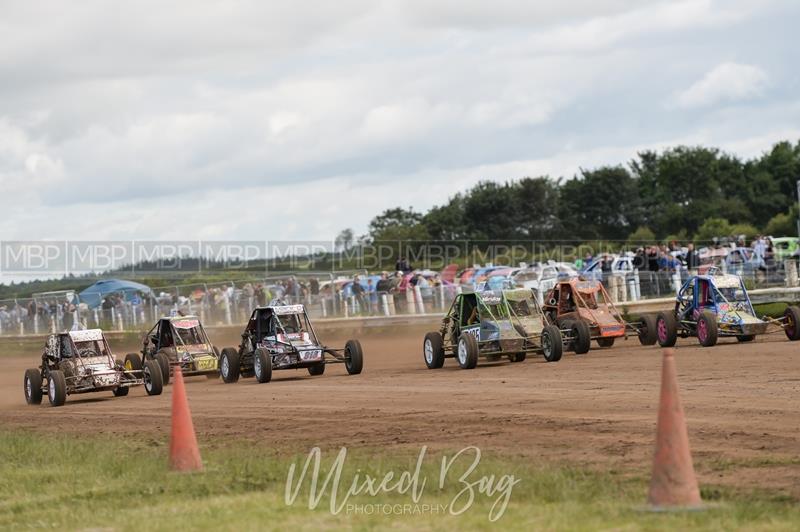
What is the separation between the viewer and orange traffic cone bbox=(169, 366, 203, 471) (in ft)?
32.6

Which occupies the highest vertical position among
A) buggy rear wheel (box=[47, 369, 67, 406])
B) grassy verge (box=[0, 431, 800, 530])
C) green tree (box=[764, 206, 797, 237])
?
green tree (box=[764, 206, 797, 237])

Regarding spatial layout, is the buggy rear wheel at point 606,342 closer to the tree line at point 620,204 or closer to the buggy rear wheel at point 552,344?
the buggy rear wheel at point 552,344

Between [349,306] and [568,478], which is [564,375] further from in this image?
[349,306]

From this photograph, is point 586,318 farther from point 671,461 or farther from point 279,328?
point 671,461

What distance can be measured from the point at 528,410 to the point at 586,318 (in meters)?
10.2

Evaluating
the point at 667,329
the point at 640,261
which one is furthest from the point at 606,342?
the point at 640,261

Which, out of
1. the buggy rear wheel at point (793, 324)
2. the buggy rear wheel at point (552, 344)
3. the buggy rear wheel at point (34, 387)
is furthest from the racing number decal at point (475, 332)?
the buggy rear wheel at point (34, 387)

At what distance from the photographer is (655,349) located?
22.6 meters

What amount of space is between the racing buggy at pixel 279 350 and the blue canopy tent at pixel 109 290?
674 inches

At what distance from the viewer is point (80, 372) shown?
2131 cm

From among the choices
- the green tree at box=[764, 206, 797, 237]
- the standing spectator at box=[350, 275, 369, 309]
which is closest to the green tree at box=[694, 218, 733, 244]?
the green tree at box=[764, 206, 797, 237]

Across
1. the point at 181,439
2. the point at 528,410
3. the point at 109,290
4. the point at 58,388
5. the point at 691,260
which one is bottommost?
the point at 528,410

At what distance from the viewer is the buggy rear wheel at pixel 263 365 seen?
72.5ft

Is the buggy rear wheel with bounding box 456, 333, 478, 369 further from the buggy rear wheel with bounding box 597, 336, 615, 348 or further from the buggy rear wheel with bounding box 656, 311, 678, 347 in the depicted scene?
the buggy rear wheel with bounding box 597, 336, 615, 348
